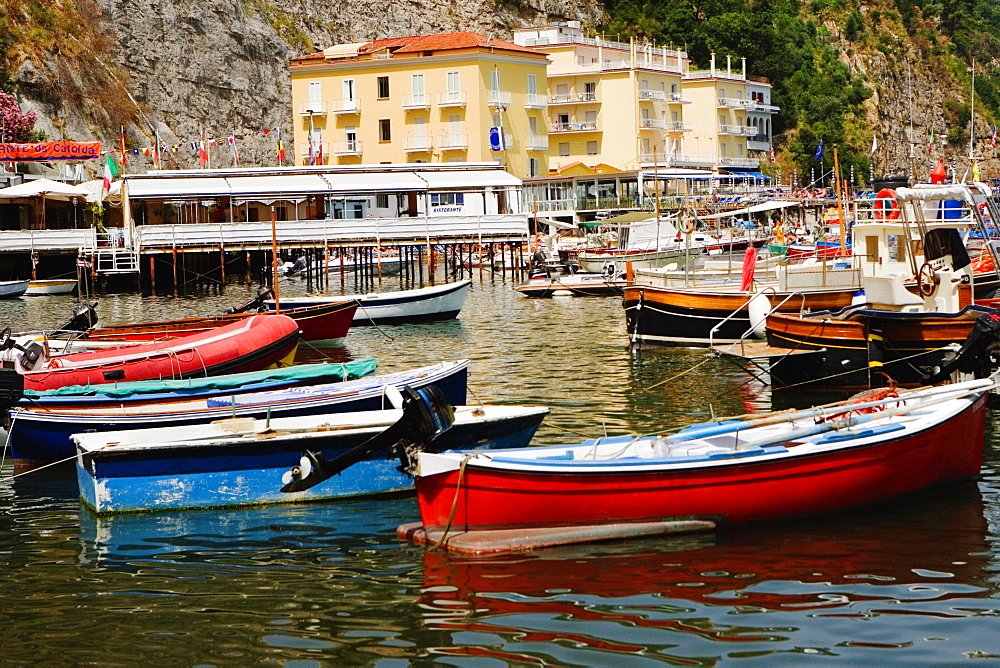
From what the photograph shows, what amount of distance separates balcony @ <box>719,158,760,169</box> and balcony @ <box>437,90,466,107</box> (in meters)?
29.8

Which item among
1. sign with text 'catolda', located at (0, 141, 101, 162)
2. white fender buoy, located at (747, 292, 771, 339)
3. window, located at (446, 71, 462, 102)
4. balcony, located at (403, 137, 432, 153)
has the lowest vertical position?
white fender buoy, located at (747, 292, 771, 339)

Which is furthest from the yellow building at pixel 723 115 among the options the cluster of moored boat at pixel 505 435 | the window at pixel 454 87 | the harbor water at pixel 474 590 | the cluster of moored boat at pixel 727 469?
the harbor water at pixel 474 590

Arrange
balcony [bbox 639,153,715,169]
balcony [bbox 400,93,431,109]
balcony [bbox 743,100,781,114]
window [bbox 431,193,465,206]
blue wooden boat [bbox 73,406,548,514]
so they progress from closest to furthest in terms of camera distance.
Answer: blue wooden boat [bbox 73,406,548,514], window [bbox 431,193,465,206], balcony [bbox 400,93,431,109], balcony [bbox 639,153,715,169], balcony [bbox 743,100,781,114]

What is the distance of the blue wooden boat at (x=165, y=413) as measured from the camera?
1858cm

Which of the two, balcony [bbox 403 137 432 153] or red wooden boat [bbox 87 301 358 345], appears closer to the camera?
red wooden boat [bbox 87 301 358 345]

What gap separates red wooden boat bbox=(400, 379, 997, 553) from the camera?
14.2 meters

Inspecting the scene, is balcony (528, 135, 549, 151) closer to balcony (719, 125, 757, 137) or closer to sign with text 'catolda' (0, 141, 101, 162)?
balcony (719, 125, 757, 137)

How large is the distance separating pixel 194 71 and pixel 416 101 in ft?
54.6

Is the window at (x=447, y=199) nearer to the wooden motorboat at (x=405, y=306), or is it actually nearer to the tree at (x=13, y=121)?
the tree at (x=13, y=121)

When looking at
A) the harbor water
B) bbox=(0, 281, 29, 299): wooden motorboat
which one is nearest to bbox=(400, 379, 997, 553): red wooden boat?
the harbor water

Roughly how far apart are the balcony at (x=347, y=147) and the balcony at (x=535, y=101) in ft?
39.1

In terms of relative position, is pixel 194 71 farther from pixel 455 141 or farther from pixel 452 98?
pixel 455 141

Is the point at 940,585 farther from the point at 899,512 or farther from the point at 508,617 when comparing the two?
the point at 508,617

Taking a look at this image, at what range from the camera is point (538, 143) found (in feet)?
295
